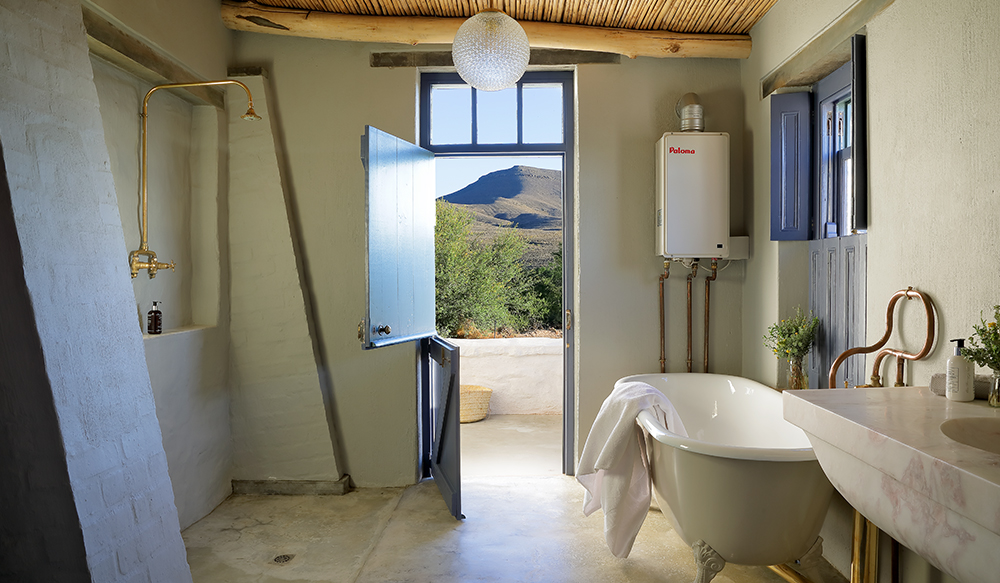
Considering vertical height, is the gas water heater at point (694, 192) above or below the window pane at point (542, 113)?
below

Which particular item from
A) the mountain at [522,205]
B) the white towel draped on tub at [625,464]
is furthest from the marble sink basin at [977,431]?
the mountain at [522,205]

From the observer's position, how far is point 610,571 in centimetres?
257

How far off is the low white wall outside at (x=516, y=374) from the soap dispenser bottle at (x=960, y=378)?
14.5 feet

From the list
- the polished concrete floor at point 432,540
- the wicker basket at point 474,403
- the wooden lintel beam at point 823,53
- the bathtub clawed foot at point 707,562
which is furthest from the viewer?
the wicker basket at point 474,403

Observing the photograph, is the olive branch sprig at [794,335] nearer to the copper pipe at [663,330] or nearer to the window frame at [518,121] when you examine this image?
the copper pipe at [663,330]

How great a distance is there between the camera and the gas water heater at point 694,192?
3.34m

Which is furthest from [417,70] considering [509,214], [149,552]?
[509,214]

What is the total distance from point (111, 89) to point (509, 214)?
6.72m

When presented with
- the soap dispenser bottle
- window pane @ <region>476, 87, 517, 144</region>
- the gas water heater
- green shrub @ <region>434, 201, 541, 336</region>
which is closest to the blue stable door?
window pane @ <region>476, 87, 517, 144</region>

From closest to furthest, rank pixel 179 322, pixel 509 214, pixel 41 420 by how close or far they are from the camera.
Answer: pixel 41 420 < pixel 179 322 < pixel 509 214

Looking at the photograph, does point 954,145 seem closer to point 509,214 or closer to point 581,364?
point 581,364

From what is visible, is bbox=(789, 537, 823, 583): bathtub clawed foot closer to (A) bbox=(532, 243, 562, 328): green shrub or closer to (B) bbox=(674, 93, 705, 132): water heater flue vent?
(B) bbox=(674, 93, 705, 132): water heater flue vent

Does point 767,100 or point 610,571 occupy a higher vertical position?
point 767,100

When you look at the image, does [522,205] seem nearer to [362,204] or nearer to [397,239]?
[362,204]
